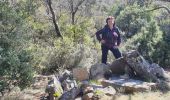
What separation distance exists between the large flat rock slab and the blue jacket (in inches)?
50.8

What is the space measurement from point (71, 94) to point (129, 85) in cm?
151

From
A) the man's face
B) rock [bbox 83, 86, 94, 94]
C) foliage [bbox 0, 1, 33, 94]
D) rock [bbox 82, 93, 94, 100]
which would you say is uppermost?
the man's face

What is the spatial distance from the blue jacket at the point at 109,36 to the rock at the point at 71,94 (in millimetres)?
2320

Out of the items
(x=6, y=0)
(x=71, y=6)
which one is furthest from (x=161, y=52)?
(x=6, y=0)

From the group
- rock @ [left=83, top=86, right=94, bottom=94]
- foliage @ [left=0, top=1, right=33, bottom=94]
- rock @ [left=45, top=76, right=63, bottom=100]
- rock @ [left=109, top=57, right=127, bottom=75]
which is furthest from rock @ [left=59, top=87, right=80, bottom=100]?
rock @ [left=109, top=57, right=127, bottom=75]

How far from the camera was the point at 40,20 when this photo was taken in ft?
73.8

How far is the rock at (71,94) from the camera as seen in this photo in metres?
9.28

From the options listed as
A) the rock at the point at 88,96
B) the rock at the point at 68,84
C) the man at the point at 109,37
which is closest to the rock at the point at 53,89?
the rock at the point at 68,84

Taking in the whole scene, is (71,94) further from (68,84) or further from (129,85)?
(129,85)

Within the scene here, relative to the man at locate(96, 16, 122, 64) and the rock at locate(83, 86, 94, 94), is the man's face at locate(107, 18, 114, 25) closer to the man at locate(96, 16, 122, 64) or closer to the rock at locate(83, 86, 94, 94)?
the man at locate(96, 16, 122, 64)

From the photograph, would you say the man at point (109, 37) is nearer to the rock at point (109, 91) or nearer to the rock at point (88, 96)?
the rock at point (109, 91)

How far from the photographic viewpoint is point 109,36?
11.2m

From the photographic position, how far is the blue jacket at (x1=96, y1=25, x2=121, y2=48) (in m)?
11.2

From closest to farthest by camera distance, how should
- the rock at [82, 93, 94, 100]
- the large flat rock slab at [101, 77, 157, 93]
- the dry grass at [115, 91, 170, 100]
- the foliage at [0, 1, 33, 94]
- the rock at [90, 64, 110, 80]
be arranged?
1. the rock at [82, 93, 94, 100]
2. the dry grass at [115, 91, 170, 100]
3. the foliage at [0, 1, 33, 94]
4. the large flat rock slab at [101, 77, 157, 93]
5. the rock at [90, 64, 110, 80]
